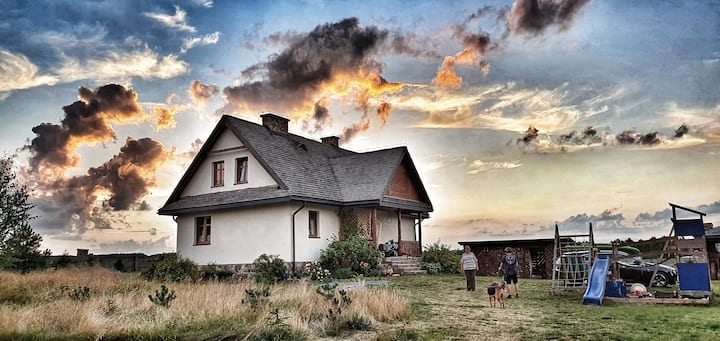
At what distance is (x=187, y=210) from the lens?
27.8 metres

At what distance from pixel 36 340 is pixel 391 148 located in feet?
74.4

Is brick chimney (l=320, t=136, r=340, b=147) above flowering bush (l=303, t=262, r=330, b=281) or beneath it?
above

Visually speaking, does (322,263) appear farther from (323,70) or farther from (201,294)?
(201,294)

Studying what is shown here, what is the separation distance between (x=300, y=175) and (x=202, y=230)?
5660 mm

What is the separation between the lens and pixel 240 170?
1086 inches

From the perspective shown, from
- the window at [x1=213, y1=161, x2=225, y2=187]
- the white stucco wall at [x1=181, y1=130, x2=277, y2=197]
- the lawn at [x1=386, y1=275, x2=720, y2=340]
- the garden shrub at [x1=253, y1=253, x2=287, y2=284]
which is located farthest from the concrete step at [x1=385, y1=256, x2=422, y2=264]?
the lawn at [x1=386, y1=275, x2=720, y2=340]

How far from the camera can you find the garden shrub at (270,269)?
2324 centimetres

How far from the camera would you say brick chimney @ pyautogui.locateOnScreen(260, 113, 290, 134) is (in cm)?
3086

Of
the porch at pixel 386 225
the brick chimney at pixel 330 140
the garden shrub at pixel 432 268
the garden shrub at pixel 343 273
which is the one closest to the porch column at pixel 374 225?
the porch at pixel 386 225

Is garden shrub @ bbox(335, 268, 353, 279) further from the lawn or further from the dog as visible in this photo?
the dog

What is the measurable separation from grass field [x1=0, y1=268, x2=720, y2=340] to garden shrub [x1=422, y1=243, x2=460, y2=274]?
12598 mm

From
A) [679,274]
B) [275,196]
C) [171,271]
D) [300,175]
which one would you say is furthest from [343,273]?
[679,274]

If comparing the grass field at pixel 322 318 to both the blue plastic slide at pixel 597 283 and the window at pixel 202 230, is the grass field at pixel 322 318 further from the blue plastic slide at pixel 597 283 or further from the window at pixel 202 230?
the window at pixel 202 230

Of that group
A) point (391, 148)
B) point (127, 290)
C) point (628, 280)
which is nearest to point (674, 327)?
point (628, 280)
